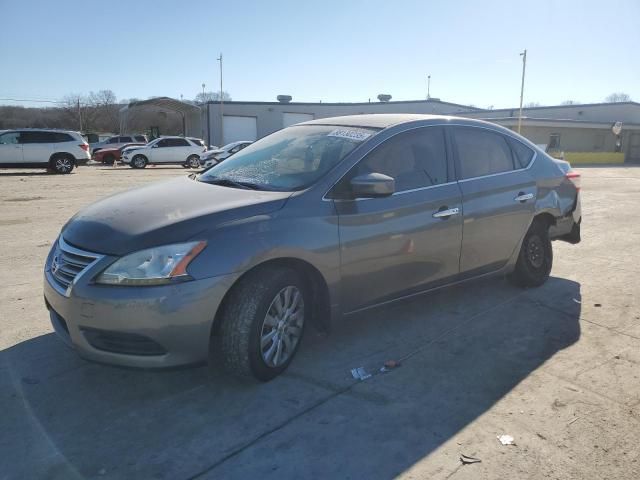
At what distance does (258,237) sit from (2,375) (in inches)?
77.1

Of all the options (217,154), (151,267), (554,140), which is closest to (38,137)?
(217,154)

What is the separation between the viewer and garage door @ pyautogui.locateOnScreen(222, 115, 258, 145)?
46.9 meters

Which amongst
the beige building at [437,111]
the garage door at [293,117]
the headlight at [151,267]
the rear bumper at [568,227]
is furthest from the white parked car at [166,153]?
the headlight at [151,267]

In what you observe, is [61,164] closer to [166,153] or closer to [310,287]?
[166,153]

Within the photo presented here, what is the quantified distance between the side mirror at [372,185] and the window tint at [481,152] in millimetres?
1172

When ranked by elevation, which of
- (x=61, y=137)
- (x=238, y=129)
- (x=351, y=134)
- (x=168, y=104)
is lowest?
(x=351, y=134)

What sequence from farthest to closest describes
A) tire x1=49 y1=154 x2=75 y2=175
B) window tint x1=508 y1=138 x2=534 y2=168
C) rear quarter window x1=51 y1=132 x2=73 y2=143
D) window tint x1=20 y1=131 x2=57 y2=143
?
→ 1. tire x1=49 y1=154 x2=75 y2=175
2. rear quarter window x1=51 y1=132 x2=73 y2=143
3. window tint x1=20 y1=131 x2=57 y2=143
4. window tint x1=508 y1=138 x2=534 y2=168

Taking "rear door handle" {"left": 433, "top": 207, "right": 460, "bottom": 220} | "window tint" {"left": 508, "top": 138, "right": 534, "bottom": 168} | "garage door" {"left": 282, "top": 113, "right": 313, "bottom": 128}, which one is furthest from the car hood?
"garage door" {"left": 282, "top": 113, "right": 313, "bottom": 128}

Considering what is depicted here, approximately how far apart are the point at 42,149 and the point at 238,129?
2801 centimetres

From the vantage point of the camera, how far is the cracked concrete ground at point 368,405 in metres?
2.60

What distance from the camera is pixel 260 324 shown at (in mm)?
3150

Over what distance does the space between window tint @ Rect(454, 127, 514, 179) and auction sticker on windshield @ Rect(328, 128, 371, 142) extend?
967 mm

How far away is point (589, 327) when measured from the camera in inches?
174

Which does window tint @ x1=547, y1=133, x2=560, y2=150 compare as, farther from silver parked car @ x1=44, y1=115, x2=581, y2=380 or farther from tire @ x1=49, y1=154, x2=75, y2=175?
silver parked car @ x1=44, y1=115, x2=581, y2=380
